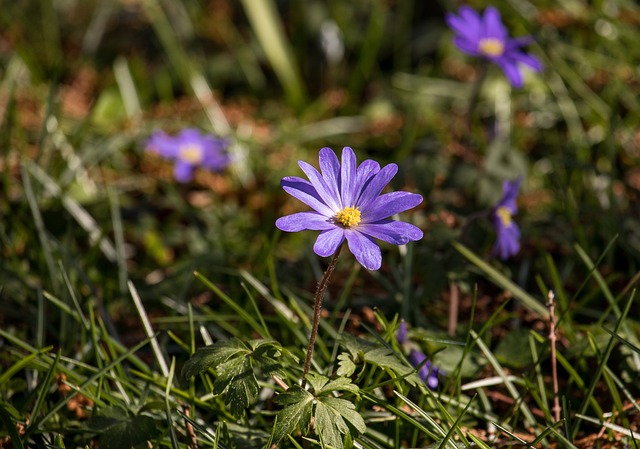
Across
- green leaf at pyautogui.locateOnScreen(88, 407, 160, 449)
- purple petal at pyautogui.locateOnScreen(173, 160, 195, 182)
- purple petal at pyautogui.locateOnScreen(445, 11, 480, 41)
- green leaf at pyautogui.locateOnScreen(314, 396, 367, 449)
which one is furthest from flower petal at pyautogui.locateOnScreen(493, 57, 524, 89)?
green leaf at pyautogui.locateOnScreen(88, 407, 160, 449)

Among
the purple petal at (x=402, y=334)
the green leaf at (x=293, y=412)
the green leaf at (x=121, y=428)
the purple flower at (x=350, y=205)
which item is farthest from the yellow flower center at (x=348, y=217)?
the green leaf at (x=121, y=428)

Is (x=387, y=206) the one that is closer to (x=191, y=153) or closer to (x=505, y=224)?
(x=505, y=224)

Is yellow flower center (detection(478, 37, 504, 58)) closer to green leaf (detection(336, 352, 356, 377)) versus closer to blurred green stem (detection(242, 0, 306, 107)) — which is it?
blurred green stem (detection(242, 0, 306, 107))

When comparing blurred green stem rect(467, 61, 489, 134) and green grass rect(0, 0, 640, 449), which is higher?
blurred green stem rect(467, 61, 489, 134)

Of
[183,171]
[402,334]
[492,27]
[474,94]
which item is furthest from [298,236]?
[492,27]

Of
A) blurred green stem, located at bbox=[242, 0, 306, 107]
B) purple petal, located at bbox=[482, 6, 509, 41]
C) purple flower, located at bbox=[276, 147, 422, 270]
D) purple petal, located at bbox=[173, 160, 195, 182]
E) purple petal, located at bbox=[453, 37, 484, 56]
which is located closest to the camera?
purple flower, located at bbox=[276, 147, 422, 270]

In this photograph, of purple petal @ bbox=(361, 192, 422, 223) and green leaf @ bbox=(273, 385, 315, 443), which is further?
purple petal @ bbox=(361, 192, 422, 223)

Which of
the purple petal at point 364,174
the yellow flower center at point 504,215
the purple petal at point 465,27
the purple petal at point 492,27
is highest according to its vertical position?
the purple petal at point 364,174

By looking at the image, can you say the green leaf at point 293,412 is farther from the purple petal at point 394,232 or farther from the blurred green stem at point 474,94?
the blurred green stem at point 474,94
